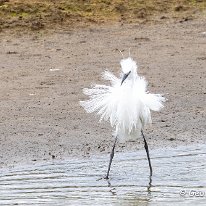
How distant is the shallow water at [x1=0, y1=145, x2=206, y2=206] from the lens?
8363mm

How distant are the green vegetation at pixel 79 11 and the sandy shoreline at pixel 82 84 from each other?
1.29 feet

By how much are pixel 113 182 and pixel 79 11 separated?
8.06 metres

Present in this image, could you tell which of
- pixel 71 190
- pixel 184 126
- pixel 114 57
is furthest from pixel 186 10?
pixel 71 190

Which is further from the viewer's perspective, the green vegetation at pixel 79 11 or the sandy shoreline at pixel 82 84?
the green vegetation at pixel 79 11

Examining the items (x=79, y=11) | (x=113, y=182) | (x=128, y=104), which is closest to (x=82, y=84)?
(x=128, y=104)

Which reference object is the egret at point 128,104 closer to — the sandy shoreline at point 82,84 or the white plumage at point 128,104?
the white plumage at point 128,104

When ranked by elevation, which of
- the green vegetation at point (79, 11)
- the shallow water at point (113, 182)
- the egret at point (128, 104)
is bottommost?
the shallow water at point (113, 182)

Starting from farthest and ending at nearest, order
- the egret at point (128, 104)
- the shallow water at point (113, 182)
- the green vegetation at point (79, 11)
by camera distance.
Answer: the green vegetation at point (79, 11) → the egret at point (128, 104) → the shallow water at point (113, 182)

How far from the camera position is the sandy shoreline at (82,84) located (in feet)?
34.6

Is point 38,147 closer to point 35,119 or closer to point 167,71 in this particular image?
point 35,119

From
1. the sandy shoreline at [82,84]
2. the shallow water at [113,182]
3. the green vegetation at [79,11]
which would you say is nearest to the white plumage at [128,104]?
the shallow water at [113,182]

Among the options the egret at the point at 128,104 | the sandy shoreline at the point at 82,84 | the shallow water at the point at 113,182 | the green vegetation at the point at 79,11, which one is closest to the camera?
the shallow water at the point at 113,182

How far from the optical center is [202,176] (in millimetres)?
9211

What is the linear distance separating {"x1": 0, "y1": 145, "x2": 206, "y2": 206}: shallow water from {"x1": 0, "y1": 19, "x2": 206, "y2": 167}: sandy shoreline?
0.43m
